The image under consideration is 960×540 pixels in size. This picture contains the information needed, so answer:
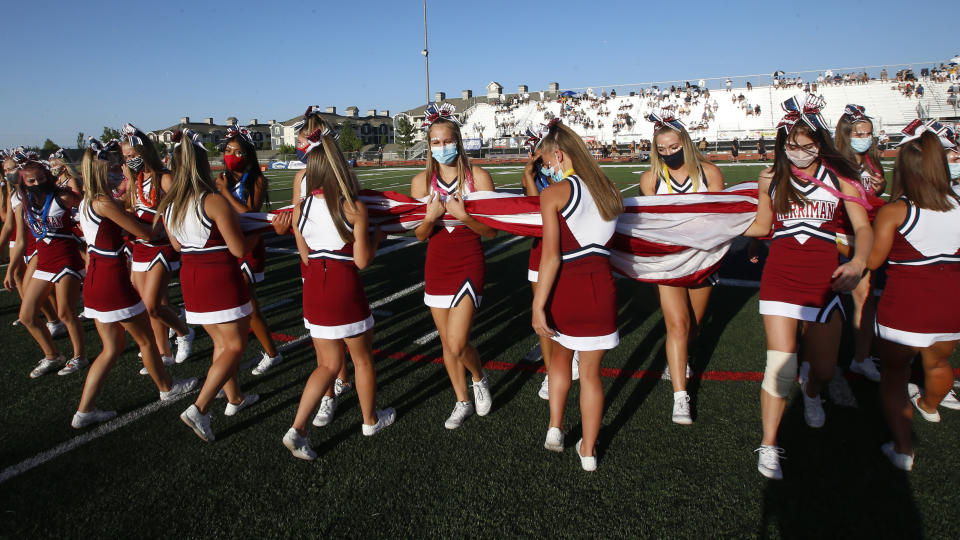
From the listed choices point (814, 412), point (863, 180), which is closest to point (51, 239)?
point (814, 412)

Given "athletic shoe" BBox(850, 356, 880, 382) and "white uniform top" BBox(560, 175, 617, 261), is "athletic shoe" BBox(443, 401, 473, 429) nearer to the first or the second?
"white uniform top" BBox(560, 175, 617, 261)

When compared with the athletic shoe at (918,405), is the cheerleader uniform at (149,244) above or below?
above

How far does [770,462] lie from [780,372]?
52 centimetres

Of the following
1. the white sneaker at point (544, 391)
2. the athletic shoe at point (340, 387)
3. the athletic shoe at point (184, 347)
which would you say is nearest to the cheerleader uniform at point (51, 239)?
the athletic shoe at point (184, 347)

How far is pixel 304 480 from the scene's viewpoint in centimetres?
321

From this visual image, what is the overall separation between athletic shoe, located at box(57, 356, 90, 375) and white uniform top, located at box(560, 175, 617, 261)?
4.56 meters

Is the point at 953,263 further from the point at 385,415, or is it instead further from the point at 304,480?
the point at 304,480

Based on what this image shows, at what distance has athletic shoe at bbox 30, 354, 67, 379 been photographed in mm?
4844

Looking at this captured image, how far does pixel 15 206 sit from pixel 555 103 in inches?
2181

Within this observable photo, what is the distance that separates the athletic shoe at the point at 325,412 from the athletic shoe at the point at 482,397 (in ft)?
3.30

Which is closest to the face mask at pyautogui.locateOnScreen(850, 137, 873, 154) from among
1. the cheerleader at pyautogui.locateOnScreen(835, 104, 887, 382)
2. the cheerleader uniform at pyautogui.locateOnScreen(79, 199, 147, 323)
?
the cheerleader at pyautogui.locateOnScreen(835, 104, 887, 382)

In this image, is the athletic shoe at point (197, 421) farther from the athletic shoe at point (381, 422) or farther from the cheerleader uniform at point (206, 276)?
the athletic shoe at point (381, 422)

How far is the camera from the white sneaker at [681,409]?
370 cm

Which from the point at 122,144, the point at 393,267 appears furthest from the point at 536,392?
the point at 393,267
